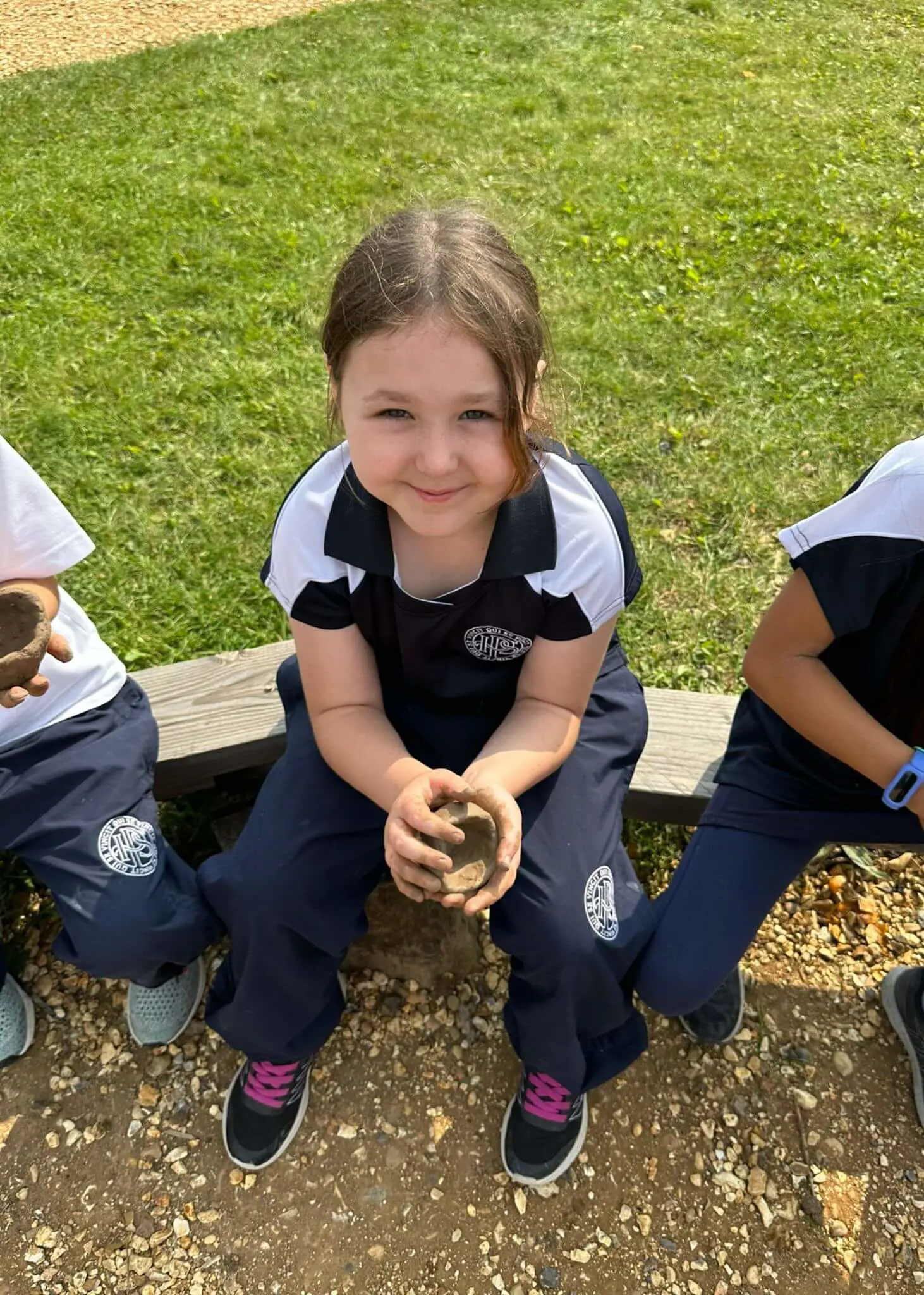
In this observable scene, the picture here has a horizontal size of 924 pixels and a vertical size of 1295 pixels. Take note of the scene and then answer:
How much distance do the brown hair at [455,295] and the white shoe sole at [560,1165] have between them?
4.17ft

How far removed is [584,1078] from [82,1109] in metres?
1.04

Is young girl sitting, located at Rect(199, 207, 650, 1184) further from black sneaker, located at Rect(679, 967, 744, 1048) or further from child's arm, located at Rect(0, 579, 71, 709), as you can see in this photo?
child's arm, located at Rect(0, 579, 71, 709)

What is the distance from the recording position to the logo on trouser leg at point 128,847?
6.33ft

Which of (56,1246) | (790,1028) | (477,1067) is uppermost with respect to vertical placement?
(790,1028)

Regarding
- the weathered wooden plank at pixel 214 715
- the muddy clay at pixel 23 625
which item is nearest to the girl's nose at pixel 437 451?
the muddy clay at pixel 23 625

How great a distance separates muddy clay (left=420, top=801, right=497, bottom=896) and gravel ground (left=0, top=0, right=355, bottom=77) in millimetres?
6310

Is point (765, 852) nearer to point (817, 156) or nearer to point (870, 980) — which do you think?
point (870, 980)

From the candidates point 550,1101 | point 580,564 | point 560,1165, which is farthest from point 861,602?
point 560,1165

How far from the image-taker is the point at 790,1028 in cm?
213

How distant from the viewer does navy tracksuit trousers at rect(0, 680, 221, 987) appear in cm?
191

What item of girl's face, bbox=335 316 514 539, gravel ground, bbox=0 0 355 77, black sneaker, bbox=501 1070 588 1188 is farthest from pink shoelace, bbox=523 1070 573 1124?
gravel ground, bbox=0 0 355 77

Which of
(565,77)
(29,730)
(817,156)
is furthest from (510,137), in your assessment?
(29,730)

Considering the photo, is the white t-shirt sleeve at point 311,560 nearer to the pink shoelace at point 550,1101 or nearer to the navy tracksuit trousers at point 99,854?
the navy tracksuit trousers at point 99,854

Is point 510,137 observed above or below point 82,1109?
above
